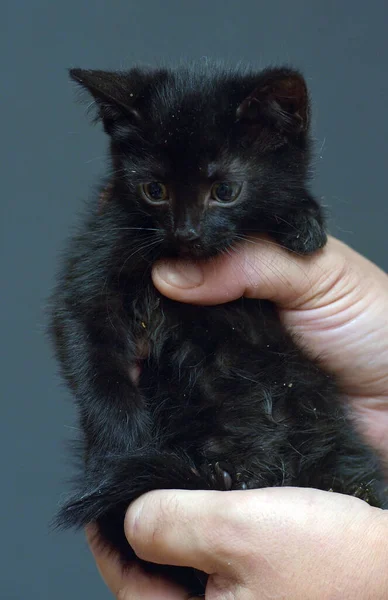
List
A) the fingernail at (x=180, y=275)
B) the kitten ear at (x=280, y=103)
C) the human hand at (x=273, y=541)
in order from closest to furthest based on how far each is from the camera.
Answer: the human hand at (x=273, y=541) < the kitten ear at (x=280, y=103) < the fingernail at (x=180, y=275)

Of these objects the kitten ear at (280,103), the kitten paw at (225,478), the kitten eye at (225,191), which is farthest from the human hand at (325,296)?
the kitten paw at (225,478)

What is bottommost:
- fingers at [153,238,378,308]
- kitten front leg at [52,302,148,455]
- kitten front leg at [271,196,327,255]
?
kitten front leg at [52,302,148,455]

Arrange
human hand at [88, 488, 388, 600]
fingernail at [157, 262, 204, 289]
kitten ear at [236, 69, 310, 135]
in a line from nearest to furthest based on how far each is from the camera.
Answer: human hand at [88, 488, 388, 600] → kitten ear at [236, 69, 310, 135] → fingernail at [157, 262, 204, 289]

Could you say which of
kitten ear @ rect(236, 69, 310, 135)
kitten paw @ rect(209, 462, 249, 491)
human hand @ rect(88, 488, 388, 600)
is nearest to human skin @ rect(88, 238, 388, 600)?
human hand @ rect(88, 488, 388, 600)

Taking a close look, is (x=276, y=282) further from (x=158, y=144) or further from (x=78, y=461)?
(x=78, y=461)

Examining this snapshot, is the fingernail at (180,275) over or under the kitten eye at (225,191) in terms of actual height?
under

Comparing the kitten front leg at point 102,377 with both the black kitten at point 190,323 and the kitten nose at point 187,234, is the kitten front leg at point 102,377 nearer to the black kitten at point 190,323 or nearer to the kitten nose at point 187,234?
the black kitten at point 190,323

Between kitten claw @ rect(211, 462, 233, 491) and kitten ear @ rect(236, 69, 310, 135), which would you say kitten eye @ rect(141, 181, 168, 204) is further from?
kitten claw @ rect(211, 462, 233, 491)
